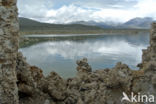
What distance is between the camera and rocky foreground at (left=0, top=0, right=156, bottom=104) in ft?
20.5

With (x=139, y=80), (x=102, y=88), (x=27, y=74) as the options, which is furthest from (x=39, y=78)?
(x=139, y=80)

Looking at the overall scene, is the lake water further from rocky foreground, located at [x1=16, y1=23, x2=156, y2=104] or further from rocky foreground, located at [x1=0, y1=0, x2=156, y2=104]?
rocky foreground, located at [x1=0, y1=0, x2=156, y2=104]

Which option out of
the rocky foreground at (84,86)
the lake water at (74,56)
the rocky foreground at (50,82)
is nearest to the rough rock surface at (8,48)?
the rocky foreground at (50,82)

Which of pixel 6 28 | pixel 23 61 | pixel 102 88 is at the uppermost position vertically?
pixel 6 28

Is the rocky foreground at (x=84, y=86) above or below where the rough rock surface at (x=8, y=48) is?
below

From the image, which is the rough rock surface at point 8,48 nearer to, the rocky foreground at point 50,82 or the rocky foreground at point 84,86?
the rocky foreground at point 50,82

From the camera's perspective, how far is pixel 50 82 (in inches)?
338

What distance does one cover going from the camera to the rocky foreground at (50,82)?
6254 mm

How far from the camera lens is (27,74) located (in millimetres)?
7785

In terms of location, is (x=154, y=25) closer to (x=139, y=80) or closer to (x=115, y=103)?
(x=139, y=80)

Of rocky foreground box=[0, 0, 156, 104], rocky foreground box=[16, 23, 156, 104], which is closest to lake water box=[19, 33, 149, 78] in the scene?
rocky foreground box=[16, 23, 156, 104]

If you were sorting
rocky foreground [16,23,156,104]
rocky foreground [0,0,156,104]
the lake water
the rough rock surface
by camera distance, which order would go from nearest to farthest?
the rough rock surface < rocky foreground [0,0,156,104] < rocky foreground [16,23,156,104] < the lake water

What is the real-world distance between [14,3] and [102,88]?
16.5ft

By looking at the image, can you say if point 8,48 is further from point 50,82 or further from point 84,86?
point 84,86
